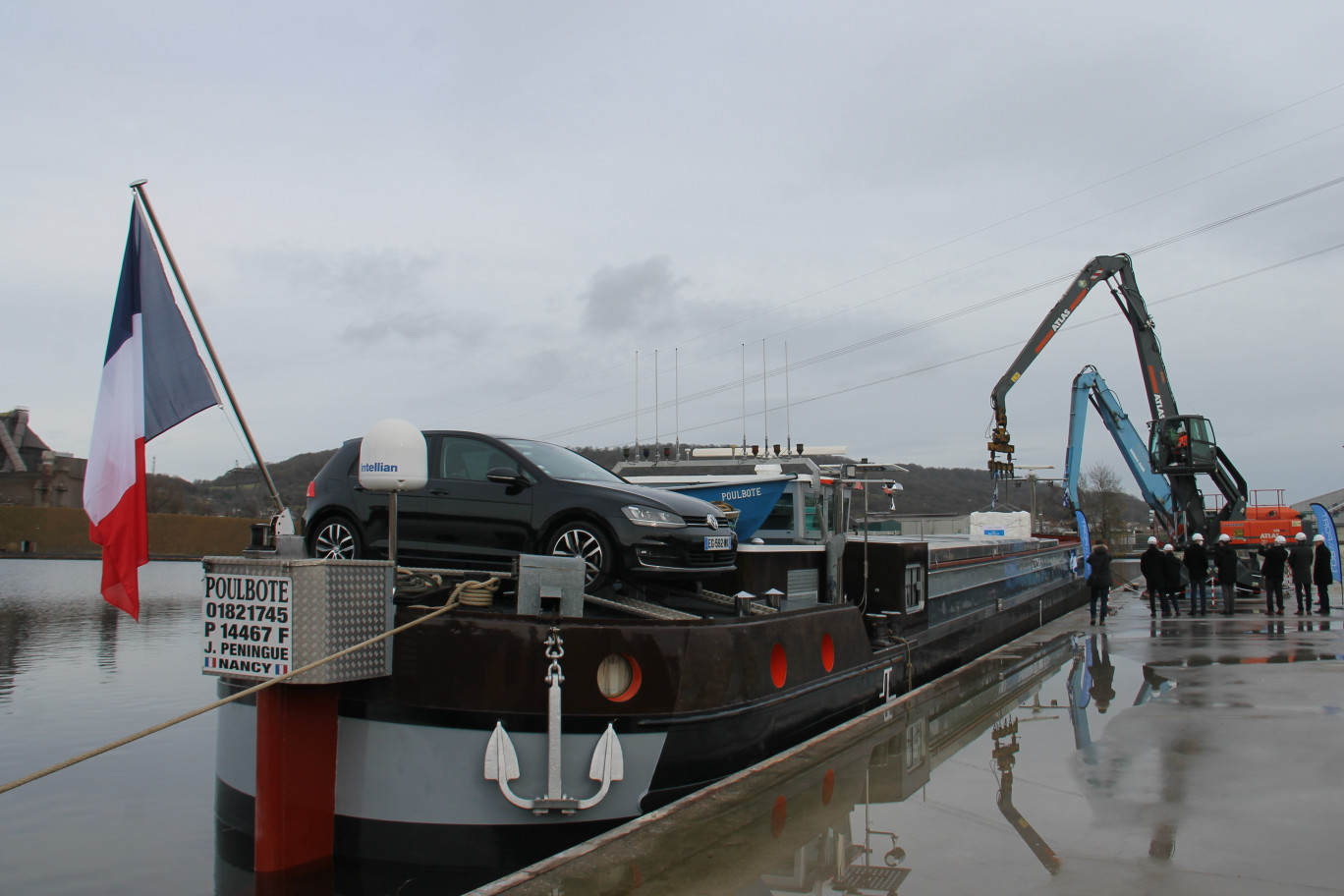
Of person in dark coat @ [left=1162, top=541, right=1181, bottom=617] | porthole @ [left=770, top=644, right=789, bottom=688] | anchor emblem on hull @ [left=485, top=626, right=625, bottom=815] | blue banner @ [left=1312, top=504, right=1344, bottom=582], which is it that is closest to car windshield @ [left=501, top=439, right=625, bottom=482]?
porthole @ [left=770, top=644, right=789, bottom=688]

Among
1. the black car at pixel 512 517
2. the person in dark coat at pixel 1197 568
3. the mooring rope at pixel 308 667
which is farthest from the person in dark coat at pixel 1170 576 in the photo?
the mooring rope at pixel 308 667

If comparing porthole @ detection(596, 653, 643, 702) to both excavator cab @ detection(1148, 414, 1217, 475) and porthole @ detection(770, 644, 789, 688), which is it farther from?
excavator cab @ detection(1148, 414, 1217, 475)

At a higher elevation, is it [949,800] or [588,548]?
[588,548]

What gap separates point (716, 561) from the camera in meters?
8.06

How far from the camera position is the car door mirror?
755cm

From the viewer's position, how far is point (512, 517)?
7773mm

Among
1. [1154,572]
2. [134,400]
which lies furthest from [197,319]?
[1154,572]

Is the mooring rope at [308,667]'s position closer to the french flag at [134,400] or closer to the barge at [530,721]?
the barge at [530,721]

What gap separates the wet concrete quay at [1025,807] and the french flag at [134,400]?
365cm

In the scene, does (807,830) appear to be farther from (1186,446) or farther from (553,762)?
(1186,446)

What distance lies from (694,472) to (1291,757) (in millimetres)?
7388

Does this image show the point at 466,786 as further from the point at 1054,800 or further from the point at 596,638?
the point at 1054,800

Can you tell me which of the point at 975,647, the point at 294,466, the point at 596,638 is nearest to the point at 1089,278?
the point at 975,647

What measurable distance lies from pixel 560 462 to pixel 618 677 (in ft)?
8.58
